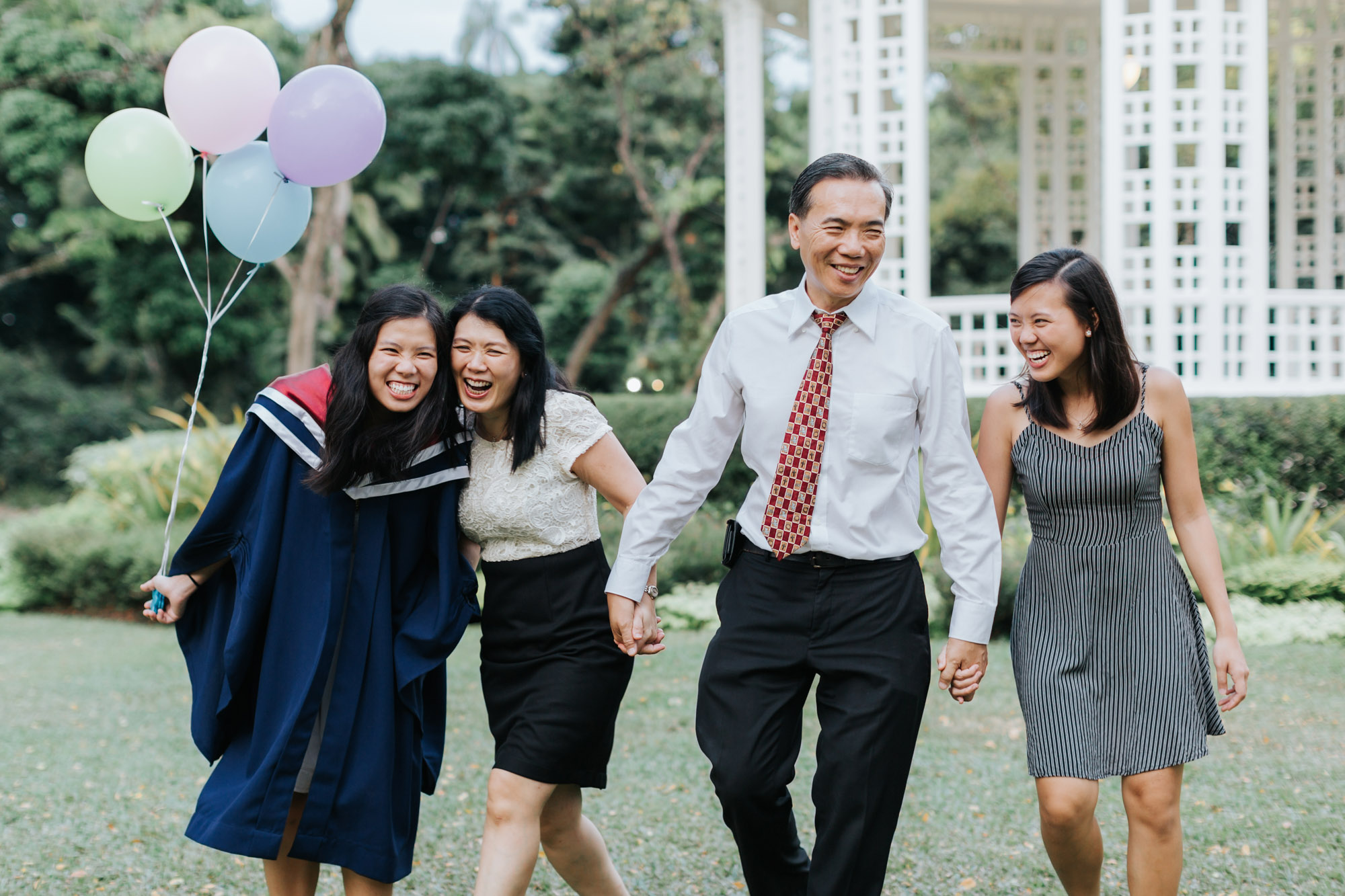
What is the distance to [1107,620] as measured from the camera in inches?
121

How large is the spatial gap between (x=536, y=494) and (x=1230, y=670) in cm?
184

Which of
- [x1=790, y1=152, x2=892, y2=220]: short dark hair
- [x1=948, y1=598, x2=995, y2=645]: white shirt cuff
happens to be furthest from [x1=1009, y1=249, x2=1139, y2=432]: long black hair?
[x1=948, y1=598, x2=995, y2=645]: white shirt cuff

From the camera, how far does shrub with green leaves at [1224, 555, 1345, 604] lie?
25.5 ft

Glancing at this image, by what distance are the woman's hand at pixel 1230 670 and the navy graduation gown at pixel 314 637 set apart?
6.40 feet

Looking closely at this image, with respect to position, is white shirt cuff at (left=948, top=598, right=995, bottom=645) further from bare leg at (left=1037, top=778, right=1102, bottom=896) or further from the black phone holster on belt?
the black phone holster on belt

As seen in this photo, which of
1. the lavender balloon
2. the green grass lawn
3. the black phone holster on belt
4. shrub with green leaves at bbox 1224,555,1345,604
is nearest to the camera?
the black phone holster on belt

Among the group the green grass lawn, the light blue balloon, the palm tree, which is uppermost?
the palm tree

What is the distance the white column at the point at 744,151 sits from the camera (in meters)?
11.7

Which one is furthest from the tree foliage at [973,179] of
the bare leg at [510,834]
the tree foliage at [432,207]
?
the bare leg at [510,834]

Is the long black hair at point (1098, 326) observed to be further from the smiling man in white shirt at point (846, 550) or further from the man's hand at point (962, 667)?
the man's hand at point (962, 667)

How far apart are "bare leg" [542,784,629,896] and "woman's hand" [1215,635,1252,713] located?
170cm

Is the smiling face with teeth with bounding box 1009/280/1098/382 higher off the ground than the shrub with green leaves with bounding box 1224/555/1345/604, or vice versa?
the smiling face with teeth with bounding box 1009/280/1098/382

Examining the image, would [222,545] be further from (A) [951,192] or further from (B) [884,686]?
(A) [951,192]

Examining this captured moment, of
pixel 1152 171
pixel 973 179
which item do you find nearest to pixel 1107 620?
pixel 1152 171
